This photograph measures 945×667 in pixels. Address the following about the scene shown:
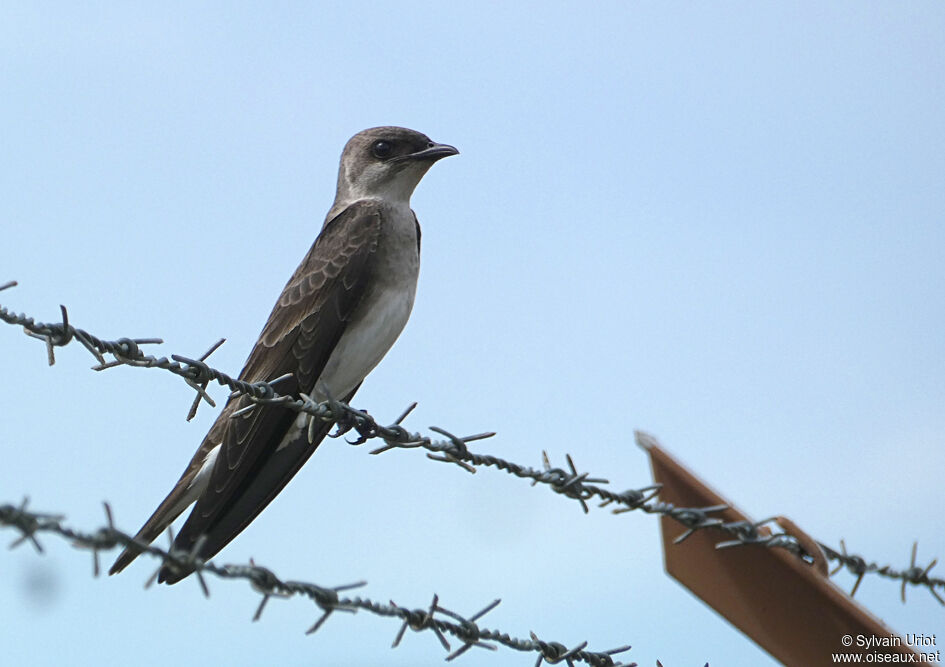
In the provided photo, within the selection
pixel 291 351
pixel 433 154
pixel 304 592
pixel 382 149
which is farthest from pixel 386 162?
pixel 304 592

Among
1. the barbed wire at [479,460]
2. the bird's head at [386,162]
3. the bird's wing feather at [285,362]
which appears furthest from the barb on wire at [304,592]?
the bird's head at [386,162]

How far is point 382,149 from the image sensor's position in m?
7.61

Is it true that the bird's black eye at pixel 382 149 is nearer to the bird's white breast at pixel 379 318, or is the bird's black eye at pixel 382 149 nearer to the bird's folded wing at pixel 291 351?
the bird's folded wing at pixel 291 351

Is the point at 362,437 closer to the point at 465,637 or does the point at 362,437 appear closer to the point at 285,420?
the point at 285,420

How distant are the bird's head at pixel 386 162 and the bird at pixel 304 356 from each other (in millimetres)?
380

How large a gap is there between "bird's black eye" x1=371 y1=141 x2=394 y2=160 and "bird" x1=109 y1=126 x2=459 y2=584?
66cm

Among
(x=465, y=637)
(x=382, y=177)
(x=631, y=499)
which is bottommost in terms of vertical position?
(x=465, y=637)

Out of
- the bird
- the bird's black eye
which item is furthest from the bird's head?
the bird

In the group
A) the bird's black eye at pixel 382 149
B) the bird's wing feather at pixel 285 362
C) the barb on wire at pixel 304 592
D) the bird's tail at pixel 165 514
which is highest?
the bird's black eye at pixel 382 149

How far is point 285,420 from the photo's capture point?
6.03 meters

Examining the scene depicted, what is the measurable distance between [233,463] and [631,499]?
2946mm

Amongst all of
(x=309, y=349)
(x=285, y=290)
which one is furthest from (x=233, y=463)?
(x=285, y=290)

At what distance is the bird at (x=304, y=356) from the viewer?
19.5ft

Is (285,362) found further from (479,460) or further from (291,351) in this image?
(479,460)
